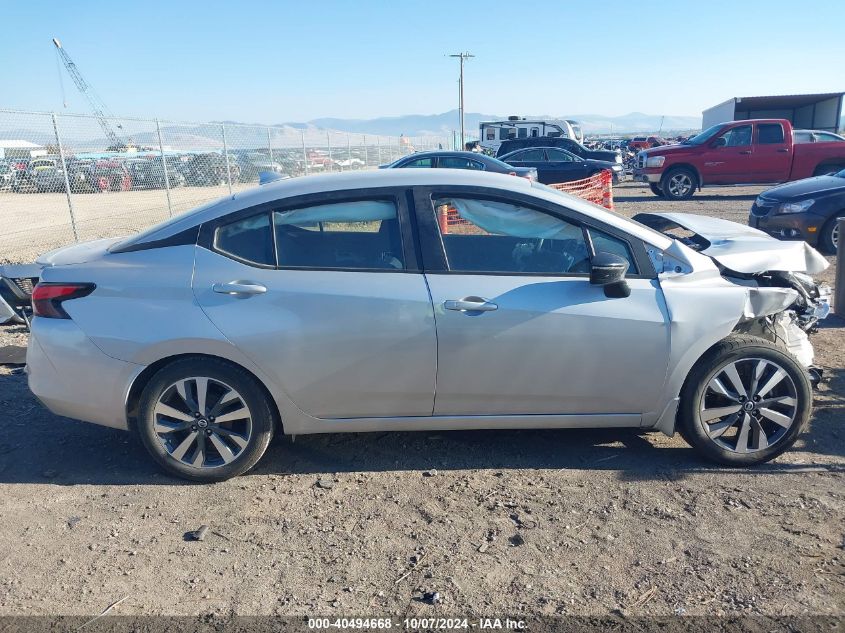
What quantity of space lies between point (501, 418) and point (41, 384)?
2.49 metres

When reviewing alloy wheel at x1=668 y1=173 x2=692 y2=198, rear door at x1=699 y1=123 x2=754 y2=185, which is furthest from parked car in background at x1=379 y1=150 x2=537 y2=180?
rear door at x1=699 y1=123 x2=754 y2=185

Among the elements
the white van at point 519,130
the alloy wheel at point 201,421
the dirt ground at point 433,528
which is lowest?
the dirt ground at point 433,528

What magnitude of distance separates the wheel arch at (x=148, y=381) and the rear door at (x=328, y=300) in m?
0.12

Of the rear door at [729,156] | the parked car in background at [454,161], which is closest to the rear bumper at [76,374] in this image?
the parked car in background at [454,161]

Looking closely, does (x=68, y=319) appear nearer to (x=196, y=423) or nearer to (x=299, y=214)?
(x=196, y=423)

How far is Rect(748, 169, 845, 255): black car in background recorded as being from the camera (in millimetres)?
9742

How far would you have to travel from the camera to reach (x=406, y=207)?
147 inches

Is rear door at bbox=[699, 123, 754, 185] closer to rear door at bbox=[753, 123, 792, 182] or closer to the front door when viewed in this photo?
rear door at bbox=[753, 123, 792, 182]

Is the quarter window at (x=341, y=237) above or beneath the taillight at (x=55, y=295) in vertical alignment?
above

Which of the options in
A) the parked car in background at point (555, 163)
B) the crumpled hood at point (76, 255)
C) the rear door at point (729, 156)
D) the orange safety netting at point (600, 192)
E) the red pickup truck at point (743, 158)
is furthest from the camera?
the parked car in background at point (555, 163)

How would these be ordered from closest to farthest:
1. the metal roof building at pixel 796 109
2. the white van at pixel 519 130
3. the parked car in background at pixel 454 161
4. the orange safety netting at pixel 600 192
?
the orange safety netting at pixel 600 192
the parked car in background at pixel 454 161
the metal roof building at pixel 796 109
the white van at pixel 519 130

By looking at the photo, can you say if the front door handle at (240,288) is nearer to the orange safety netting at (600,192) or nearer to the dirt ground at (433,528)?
the dirt ground at (433,528)

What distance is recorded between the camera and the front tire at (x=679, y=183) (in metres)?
18.4

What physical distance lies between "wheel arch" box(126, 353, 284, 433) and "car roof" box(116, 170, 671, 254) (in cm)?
67
